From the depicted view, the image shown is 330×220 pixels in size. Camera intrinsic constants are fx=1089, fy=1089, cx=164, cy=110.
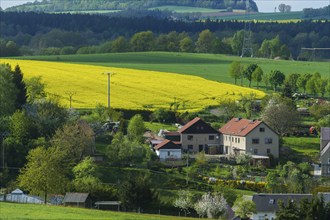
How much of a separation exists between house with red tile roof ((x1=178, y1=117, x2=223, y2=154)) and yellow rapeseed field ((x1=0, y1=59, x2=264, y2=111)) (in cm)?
723

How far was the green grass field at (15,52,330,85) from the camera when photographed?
9238cm

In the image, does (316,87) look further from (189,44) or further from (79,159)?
(189,44)

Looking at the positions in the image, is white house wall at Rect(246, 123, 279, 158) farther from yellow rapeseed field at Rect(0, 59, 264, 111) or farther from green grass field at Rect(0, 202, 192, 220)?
green grass field at Rect(0, 202, 192, 220)

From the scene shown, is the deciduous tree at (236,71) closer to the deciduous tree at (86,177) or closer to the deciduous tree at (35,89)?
the deciduous tree at (35,89)

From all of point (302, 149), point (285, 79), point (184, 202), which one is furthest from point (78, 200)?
point (285, 79)

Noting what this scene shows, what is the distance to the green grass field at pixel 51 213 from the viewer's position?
29125mm

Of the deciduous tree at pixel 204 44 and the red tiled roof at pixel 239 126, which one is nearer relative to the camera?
the red tiled roof at pixel 239 126

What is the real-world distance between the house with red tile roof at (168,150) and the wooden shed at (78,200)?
44.9 feet

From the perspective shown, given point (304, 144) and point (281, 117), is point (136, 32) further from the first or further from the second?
point (304, 144)

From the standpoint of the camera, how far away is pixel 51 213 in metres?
30.3

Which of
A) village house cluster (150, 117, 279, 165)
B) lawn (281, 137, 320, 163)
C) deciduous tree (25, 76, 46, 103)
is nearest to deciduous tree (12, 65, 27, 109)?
deciduous tree (25, 76, 46, 103)

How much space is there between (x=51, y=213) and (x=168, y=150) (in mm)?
23181

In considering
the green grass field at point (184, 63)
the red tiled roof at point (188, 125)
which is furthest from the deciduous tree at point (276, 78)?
the red tiled roof at point (188, 125)

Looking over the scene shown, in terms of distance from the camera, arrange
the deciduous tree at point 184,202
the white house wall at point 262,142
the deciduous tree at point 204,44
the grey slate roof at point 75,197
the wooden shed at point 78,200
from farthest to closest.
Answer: the deciduous tree at point 204,44 < the white house wall at point 262,142 < the deciduous tree at point 184,202 < the grey slate roof at point 75,197 < the wooden shed at point 78,200
